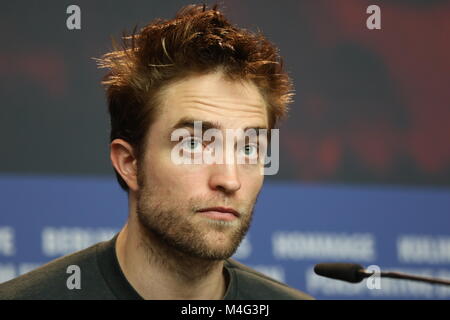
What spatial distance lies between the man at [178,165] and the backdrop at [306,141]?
720mm

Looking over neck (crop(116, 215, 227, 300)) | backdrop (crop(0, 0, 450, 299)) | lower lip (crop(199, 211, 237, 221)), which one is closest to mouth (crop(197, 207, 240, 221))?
lower lip (crop(199, 211, 237, 221))

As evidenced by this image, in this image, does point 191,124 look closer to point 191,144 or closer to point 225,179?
point 191,144

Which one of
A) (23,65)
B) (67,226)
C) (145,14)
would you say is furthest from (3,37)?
(67,226)

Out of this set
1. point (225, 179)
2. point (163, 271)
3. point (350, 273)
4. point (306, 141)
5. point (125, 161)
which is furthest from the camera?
point (306, 141)

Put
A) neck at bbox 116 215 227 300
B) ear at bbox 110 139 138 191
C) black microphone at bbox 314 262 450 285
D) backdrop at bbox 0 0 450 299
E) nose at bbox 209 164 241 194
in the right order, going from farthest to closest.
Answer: backdrop at bbox 0 0 450 299
ear at bbox 110 139 138 191
neck at bbox 116 215 227 300
nose at bbox 209 164 241 194
black microphone at bbox 314 262 450 285

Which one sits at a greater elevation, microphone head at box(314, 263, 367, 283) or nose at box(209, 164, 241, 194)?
nose at box(209, 164, 241, 194)

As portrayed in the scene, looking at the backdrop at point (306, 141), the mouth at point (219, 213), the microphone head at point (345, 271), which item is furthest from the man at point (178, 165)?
the backdrop at point (306, 141)

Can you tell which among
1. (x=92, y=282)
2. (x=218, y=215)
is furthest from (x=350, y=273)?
(x=92, y=282)

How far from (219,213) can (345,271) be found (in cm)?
40

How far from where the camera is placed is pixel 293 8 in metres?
3.41

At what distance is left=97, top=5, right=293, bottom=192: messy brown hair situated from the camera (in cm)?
223

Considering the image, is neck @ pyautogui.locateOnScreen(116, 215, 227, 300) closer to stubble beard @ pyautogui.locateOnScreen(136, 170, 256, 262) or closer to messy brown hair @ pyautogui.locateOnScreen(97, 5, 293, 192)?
stubble beard @ pyautogui.locateOnScreen(136, 170, 256, 262)

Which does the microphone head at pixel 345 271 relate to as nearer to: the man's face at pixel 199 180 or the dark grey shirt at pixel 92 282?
the man's face at pixel 199 180

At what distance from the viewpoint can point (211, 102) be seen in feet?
7.11
